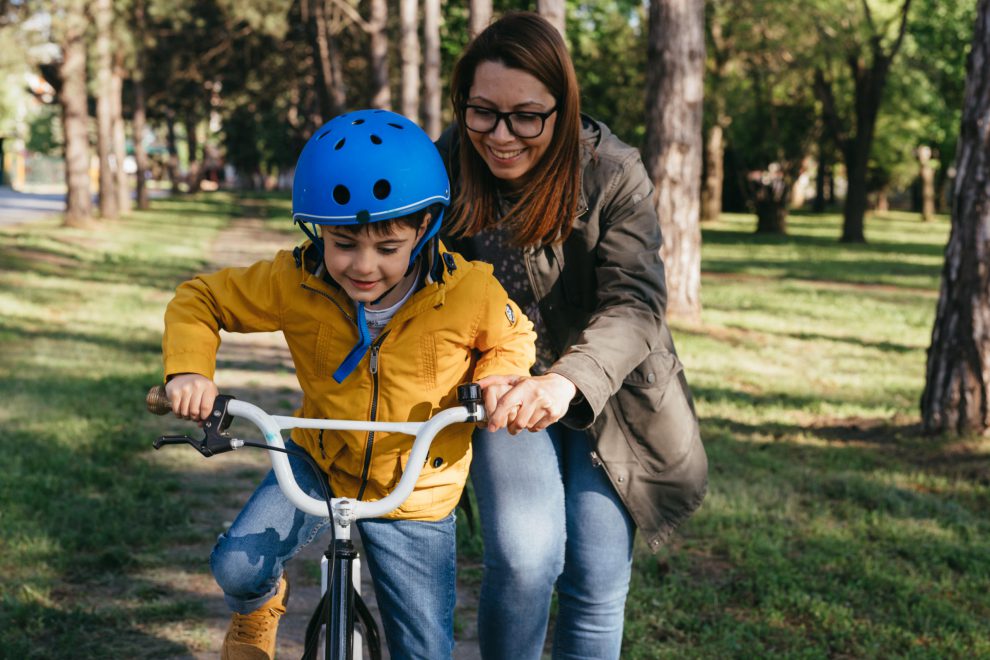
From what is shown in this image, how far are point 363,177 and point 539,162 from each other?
0.67 metres

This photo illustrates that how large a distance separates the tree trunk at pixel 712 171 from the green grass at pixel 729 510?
26467mm

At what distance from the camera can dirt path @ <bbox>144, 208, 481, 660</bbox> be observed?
454cm

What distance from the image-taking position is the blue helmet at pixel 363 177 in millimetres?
2547

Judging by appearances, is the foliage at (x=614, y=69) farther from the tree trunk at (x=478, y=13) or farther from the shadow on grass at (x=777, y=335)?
the shadow on grass at (x=777, y=335)

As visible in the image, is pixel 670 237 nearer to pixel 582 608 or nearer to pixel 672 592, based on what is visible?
pixel 672 592

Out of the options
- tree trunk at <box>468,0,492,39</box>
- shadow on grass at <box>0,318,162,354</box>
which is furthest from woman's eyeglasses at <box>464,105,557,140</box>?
tree trunk at <box>468,0,492,39</box>

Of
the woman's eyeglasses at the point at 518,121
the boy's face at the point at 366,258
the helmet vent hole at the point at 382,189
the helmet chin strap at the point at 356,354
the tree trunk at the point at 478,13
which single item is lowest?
the helmet chin strap at the point at 356,354

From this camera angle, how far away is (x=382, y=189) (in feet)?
8.40

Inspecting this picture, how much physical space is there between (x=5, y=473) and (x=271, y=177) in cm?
9438

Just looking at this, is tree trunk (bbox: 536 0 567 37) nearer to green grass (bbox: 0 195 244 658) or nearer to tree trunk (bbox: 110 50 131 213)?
green grass (bbox: 0 195 244 658)

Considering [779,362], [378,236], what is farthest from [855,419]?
[378,236]

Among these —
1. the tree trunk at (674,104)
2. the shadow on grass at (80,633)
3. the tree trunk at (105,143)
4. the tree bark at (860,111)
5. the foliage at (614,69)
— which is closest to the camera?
the shadow on grass at (80,633)

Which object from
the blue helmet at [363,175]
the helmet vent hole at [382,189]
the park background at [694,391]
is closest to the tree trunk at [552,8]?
the park background at [694,391]

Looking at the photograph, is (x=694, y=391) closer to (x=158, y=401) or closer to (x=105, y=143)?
(x=158, y=401)
